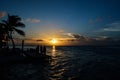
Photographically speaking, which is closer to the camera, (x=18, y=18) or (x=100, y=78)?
(x=100, y=78)

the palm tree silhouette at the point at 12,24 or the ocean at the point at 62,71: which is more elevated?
the palm tree silhouette at the point at 12,24

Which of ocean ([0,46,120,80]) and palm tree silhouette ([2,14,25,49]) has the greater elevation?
palm tree silhouette ([2,14,25,49])

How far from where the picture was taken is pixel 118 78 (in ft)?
77.7

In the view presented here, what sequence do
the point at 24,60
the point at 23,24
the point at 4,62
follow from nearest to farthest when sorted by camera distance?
1. the point at 4,62
2. the point at 24,60
3. the point at 23,24

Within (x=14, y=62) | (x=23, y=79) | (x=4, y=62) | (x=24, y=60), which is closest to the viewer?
(x=23, y=79)

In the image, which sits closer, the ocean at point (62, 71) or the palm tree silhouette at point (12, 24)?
the ocean at point (62, 71)

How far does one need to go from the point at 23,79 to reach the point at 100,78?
11557 mm

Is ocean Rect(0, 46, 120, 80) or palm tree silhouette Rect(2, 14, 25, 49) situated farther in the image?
palm tree silhouette Rect(2, 14, 25, 49)

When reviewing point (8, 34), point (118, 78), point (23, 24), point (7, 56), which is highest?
point (23, 24)

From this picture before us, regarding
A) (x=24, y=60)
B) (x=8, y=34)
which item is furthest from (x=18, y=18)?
(x=24, y=60)

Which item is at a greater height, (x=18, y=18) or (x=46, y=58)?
(x=18, y=18)

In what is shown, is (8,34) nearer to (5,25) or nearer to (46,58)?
(5,25)

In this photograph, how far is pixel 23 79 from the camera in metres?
22.5

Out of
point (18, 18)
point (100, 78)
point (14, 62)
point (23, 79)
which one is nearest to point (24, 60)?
point (14, 62)
